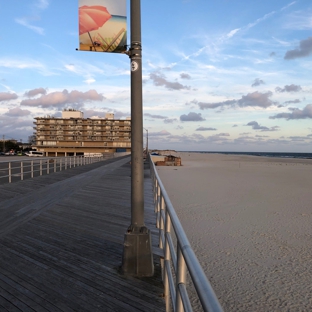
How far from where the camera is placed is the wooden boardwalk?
2.84m

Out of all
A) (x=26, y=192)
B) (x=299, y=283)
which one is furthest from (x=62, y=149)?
(x=299, y=283)

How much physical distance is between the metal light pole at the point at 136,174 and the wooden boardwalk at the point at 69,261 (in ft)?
0.50

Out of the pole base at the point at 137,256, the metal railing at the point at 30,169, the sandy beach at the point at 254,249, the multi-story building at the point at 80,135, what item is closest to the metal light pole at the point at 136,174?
the pole base at the point at 137,256

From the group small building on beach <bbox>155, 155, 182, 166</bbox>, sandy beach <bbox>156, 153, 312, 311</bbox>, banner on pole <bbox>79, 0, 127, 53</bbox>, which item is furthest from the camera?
small building on beach <bbox>155, 155, 182, 166</bbox>

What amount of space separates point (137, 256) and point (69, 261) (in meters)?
1.00

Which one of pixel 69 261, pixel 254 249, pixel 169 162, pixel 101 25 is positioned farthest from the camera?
pixel 169 162

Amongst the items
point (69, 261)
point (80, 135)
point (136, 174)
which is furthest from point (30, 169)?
point (80, 135)

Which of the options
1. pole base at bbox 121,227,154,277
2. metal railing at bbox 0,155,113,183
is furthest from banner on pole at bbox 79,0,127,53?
metal railing at bbox 0,155,113,183

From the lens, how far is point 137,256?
339 centimetres

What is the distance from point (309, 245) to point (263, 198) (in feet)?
20.1

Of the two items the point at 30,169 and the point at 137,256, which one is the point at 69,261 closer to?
the point at 137,256

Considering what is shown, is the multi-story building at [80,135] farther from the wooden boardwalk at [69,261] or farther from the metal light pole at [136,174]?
the metal light pole at [136,174]

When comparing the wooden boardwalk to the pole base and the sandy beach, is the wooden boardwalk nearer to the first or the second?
the pole base

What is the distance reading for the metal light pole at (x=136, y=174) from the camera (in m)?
3.34
